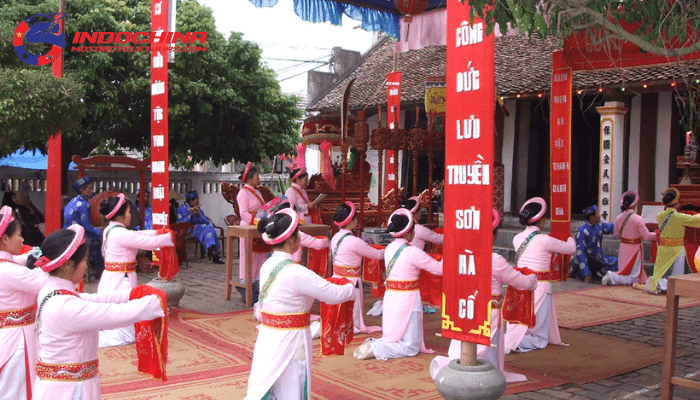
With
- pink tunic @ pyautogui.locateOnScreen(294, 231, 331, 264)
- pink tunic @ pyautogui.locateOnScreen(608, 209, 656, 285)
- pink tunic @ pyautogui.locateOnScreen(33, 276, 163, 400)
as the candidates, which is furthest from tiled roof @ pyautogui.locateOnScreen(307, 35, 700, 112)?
pink tunic @ pyautogui.locateOnScreen(33, 276, 163, 400)

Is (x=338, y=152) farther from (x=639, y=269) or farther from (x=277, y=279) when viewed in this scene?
(x=277, y=279)

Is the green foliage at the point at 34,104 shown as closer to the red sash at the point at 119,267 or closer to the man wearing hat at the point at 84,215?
the red sash at the point at 119,267

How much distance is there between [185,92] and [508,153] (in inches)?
270

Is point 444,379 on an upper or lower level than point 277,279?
lower

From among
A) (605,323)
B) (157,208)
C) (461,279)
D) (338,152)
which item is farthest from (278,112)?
(461,279)

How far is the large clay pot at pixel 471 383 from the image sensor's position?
12.1 ft

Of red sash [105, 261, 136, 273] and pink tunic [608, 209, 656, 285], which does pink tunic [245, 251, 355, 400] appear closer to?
red sash [105, 261, 136, 273]

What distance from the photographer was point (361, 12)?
30.3ft

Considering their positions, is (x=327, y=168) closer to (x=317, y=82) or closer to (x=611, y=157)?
(x=611, y=157)

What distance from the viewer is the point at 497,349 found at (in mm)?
5082

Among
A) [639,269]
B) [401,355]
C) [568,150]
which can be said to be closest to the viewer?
[401,355]

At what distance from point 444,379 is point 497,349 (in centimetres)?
143

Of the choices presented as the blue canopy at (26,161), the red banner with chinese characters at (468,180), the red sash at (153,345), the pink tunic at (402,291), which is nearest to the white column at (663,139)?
the pink tunic at (402,291)

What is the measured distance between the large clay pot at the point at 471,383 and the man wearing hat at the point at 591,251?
272 inches
